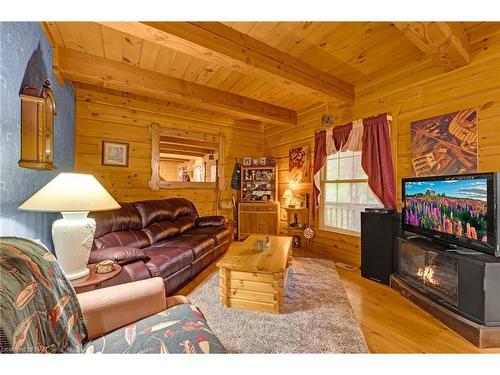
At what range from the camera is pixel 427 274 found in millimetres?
2129

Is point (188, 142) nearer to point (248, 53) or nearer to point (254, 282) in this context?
point (248, 53)

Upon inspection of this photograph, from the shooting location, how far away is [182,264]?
2361 mm

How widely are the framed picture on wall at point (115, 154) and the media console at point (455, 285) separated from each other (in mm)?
4156

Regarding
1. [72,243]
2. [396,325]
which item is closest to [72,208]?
[72,243]

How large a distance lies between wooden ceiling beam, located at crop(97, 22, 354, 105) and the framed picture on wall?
2.22 meters

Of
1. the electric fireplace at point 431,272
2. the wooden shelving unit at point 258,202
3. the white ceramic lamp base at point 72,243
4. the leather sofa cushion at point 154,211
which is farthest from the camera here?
the wooden shelving unit at point 258,202

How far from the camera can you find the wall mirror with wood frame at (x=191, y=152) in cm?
393

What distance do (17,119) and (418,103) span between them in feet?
12.3

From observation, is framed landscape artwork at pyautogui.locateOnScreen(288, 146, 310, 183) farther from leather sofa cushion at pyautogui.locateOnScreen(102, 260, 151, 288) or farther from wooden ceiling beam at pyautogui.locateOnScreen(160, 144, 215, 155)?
leather sofa cushion at pyautogui.locateOnScreen(102, 260, 151, 288)

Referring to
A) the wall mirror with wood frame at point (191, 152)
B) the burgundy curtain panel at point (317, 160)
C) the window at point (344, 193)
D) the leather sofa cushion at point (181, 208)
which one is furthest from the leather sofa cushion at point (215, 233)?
the window at point (344, 193)

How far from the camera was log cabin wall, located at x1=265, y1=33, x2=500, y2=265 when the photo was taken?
2.04 metres

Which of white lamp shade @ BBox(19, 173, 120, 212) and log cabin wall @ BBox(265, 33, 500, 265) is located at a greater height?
log cabin wall @ BBox(265, 33, 500, 265)

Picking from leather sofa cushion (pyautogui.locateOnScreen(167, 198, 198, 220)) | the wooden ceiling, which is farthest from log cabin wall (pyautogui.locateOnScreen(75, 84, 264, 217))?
the wooden ceiling

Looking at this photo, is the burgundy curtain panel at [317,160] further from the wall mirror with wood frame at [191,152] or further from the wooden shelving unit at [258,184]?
the wall mirror with wood frame at [191,152]
